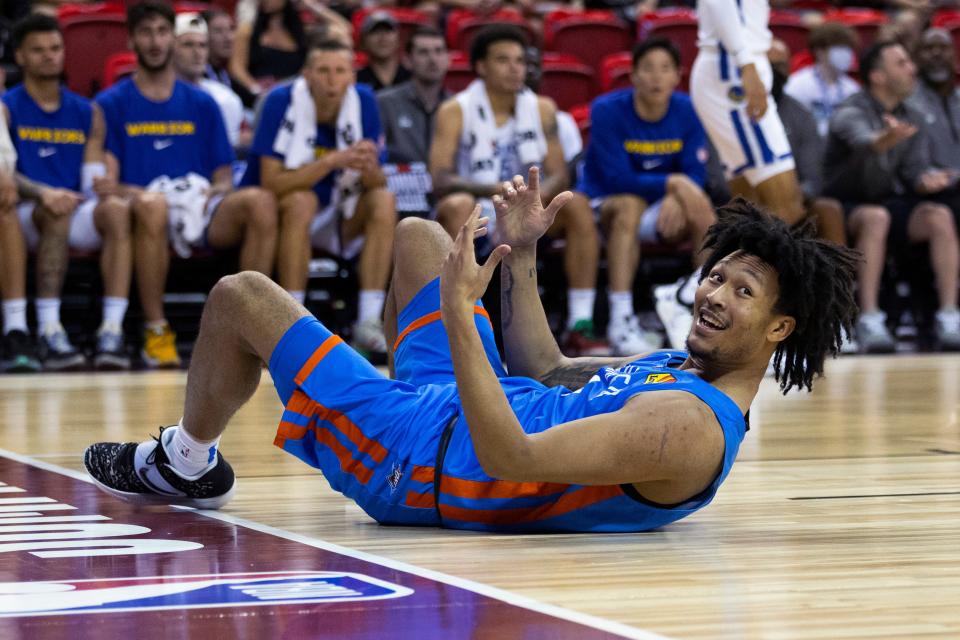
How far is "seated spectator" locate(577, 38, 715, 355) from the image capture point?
8344 mm

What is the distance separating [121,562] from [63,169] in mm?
5837

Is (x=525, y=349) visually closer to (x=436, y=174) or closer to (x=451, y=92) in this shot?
(x=436, y=174)

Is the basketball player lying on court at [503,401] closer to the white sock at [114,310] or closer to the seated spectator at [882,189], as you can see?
the white sock at [114,310]

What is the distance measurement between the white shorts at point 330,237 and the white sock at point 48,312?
4.37 feet

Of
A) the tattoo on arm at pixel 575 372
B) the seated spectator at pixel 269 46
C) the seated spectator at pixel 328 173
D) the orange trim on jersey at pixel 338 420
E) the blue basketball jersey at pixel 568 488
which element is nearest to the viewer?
the blue basketball jersey at pixel 568 488

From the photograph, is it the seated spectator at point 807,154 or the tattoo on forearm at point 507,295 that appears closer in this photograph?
the tattoo on forearm at point 507,295

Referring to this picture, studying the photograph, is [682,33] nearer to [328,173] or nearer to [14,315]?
[328,173]

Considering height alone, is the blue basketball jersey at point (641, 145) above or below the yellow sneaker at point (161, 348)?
above

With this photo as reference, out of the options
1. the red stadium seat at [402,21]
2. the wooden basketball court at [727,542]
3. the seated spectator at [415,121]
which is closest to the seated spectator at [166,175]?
the seated spectator at [415,121]

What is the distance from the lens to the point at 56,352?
789 cm

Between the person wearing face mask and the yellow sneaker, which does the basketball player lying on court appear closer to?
the yellow sneaker

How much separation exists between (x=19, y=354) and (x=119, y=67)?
6.32ft

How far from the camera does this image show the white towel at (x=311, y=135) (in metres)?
8.13

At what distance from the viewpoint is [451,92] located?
9445 mm
